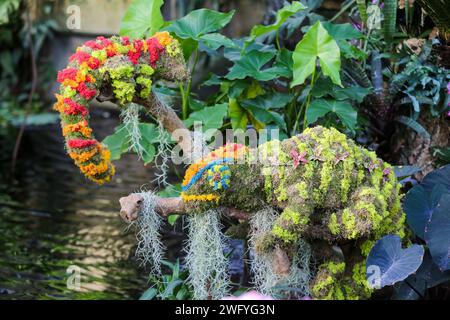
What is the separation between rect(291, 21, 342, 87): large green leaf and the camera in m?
2.79

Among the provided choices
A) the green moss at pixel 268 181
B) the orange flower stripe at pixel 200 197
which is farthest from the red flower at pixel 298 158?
the orange flower stripe at pixel 200 197

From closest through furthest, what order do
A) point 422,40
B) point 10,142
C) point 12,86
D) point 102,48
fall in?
point 102,48 → point 422,40 → point 10,142 → point 12,86

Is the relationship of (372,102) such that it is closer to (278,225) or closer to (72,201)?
(278,225)

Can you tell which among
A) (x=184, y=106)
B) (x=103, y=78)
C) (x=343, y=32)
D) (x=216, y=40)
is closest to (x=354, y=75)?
(x=343, y=32)

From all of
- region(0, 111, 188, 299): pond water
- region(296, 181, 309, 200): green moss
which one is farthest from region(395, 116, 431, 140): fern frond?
region(0, 111, 188, 299): pond water

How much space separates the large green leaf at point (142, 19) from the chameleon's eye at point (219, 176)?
0.96m

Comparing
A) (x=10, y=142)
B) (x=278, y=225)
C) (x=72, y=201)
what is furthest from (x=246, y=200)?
(x=10, y=142)

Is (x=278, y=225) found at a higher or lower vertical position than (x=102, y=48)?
lower

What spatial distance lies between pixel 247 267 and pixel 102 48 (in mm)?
1433

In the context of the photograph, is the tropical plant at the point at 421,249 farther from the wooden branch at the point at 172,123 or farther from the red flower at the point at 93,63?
the red flower at the point at 93,63

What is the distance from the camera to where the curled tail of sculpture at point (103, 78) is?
2459mm

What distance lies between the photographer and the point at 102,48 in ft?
8.45

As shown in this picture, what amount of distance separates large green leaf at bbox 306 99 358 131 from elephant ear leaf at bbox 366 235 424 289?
2.24 feet

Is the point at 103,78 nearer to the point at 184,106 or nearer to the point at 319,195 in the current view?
the point at 184,106
